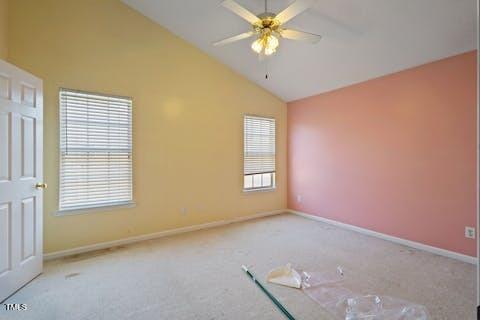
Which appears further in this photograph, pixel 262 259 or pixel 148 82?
pixel 148 82

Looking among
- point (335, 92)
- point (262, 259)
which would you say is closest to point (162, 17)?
point (335, 92)

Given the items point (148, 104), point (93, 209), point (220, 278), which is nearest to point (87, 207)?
point (93, 209)

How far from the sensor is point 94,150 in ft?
10.4

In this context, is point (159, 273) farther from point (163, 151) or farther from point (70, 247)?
point (163, 151)

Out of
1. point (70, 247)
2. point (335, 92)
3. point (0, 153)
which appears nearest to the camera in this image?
point (0, 153)

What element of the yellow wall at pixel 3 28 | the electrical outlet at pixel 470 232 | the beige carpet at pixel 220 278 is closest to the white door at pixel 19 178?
the beige carpet at pixel 220 278

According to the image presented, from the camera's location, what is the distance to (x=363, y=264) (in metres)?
2.80

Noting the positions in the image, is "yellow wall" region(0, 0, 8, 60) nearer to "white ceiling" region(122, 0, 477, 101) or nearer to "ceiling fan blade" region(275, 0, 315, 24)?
"white ceiling" region(122, 0, 477, 101)

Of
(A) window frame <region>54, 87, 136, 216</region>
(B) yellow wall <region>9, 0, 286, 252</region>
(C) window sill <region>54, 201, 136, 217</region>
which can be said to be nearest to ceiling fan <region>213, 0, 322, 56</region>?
(B) yellow wall <region>9, 0, 286, 252</region>

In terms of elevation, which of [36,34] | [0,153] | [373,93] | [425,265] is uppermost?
[36,34]

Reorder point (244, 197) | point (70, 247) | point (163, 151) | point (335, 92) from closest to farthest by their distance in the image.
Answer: point (70, 247)
point (163, 151)
point (335, 92)
point (244, 197)

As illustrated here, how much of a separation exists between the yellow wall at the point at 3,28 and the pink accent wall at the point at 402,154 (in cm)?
467

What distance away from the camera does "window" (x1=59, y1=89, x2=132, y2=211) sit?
300 centimetres

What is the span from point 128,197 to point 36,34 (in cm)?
233
